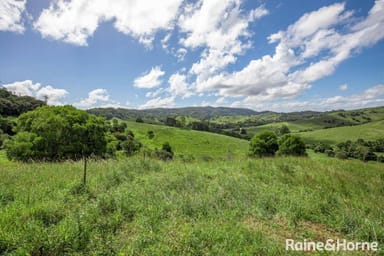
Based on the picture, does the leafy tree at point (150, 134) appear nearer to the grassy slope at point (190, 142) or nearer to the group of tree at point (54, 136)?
the grassy slope at point (190, 142)

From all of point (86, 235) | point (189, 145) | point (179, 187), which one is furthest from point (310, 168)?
point (189, 145)

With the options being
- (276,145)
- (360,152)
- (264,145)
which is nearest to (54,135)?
(264,145)

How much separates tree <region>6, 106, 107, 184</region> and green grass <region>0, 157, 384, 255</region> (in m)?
18.2

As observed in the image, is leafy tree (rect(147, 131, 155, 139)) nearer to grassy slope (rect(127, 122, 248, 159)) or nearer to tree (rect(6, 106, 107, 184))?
grassy slope (rect(127, 122, 248, 159))

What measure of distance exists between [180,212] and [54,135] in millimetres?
30036

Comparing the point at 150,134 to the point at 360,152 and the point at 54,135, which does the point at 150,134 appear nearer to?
the point at 54,135

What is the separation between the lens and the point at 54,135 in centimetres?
2739

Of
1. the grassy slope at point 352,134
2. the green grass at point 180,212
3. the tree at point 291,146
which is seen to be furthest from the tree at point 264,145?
the grassy slope at point 352,134

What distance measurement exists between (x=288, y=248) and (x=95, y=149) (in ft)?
120

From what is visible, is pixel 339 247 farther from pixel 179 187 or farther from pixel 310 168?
pixel 310 168

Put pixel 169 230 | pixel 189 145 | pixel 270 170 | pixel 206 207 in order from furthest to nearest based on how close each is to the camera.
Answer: pixel 189 145 → pixel 270 170 → pixel 206 207 → pixel 169 230

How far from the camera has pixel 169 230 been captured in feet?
12.5

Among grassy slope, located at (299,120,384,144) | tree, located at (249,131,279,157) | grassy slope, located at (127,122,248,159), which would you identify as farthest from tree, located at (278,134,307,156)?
grassy slope, located at (299,120,384,144)

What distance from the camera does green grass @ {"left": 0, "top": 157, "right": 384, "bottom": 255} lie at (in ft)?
11.0
